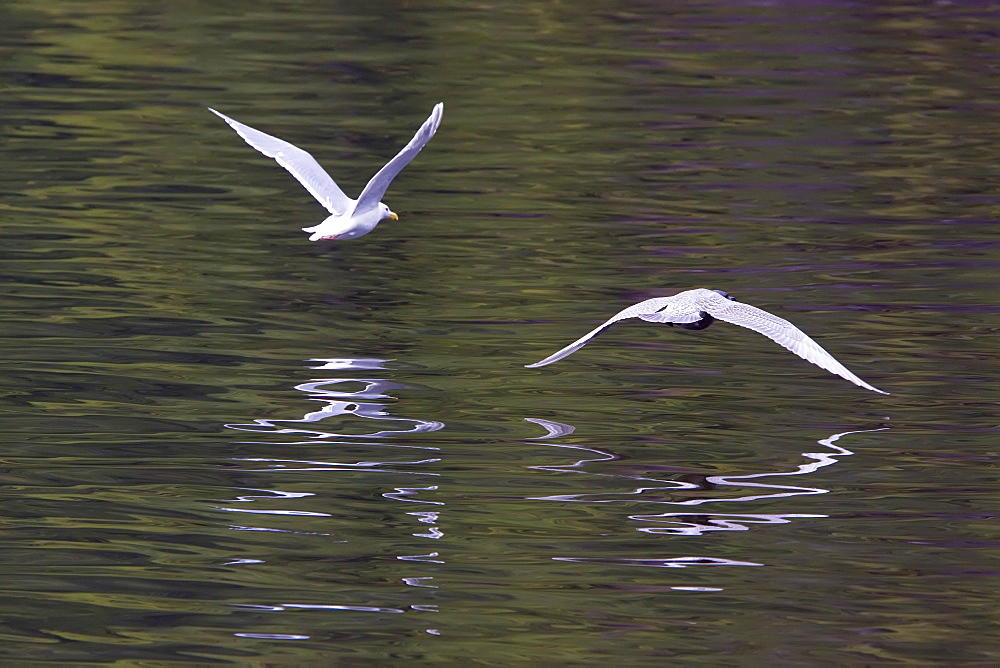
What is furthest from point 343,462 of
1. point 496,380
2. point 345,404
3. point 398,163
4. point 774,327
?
point 774,327

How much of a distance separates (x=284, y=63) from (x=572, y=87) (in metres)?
4.32

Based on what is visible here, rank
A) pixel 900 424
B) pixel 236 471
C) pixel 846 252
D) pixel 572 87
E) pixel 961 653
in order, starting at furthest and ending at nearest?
pixel 572 87, pixel 846 252, pixel 900 424, pixel 236 471, pixel 961 653

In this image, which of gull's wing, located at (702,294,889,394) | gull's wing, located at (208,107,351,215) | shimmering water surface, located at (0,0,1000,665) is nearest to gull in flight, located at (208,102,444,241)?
gull's wing, located at (208,107,351,215)

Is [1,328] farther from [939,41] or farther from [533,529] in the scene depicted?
[939,41]

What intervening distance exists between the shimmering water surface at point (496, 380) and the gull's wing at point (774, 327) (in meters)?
0.59

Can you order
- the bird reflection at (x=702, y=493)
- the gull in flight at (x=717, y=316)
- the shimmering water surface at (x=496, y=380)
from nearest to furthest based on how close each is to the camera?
the shimmering water surface at (x=496, y=380)
the bird reflection at (x=702, y=493)
the gull in flight at (x=717, y=316)

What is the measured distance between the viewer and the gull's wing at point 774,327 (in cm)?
941

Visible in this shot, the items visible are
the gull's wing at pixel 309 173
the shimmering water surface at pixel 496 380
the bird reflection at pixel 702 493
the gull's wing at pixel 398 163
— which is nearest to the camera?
the shimmering water surface at pixel 496 380

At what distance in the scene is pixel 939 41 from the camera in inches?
1064

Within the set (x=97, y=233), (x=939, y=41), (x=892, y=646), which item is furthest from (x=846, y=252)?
(x=939, y=41)

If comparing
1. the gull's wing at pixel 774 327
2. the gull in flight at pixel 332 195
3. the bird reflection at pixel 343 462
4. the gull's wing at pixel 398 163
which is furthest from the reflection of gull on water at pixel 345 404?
the gull's wing at pixel 774 327

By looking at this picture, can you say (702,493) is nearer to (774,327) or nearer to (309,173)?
(774,327)

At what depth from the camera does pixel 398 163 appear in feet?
34.6

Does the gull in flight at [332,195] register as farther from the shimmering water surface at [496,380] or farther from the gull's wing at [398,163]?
the shimmering water surface at [496,380]
